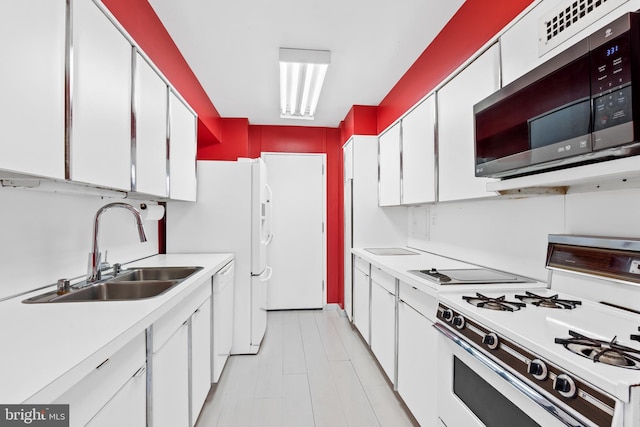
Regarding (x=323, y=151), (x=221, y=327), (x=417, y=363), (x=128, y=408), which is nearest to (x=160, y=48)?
(x=221, y=327)

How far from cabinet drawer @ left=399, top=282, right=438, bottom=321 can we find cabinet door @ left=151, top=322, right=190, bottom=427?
4.26 ft

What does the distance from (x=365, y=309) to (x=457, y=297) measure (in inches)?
68.1

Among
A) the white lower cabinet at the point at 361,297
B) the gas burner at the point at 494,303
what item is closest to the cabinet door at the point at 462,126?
the gas burner at the point at 494,303

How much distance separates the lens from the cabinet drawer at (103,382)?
76cm

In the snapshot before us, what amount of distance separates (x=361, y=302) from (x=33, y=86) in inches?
115

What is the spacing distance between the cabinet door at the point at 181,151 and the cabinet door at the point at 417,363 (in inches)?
72.0

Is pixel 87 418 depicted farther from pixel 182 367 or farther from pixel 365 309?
pixel 365 309

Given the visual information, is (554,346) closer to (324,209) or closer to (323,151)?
(324,209)

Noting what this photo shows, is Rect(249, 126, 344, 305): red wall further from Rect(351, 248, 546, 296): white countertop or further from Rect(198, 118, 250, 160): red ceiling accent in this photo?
Rect(351, 248, 546, 296): white countertop

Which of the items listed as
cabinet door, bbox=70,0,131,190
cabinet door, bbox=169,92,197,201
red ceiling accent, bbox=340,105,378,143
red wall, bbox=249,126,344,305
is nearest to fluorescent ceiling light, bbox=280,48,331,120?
red ceiling accent, bbox=340,105,378,143

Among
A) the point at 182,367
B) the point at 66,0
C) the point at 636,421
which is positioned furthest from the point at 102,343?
the point at 636,421

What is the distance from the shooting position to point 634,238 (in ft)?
3.65

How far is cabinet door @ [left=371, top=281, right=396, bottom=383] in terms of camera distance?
2.22 metres

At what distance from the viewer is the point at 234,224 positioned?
2.87 meters
